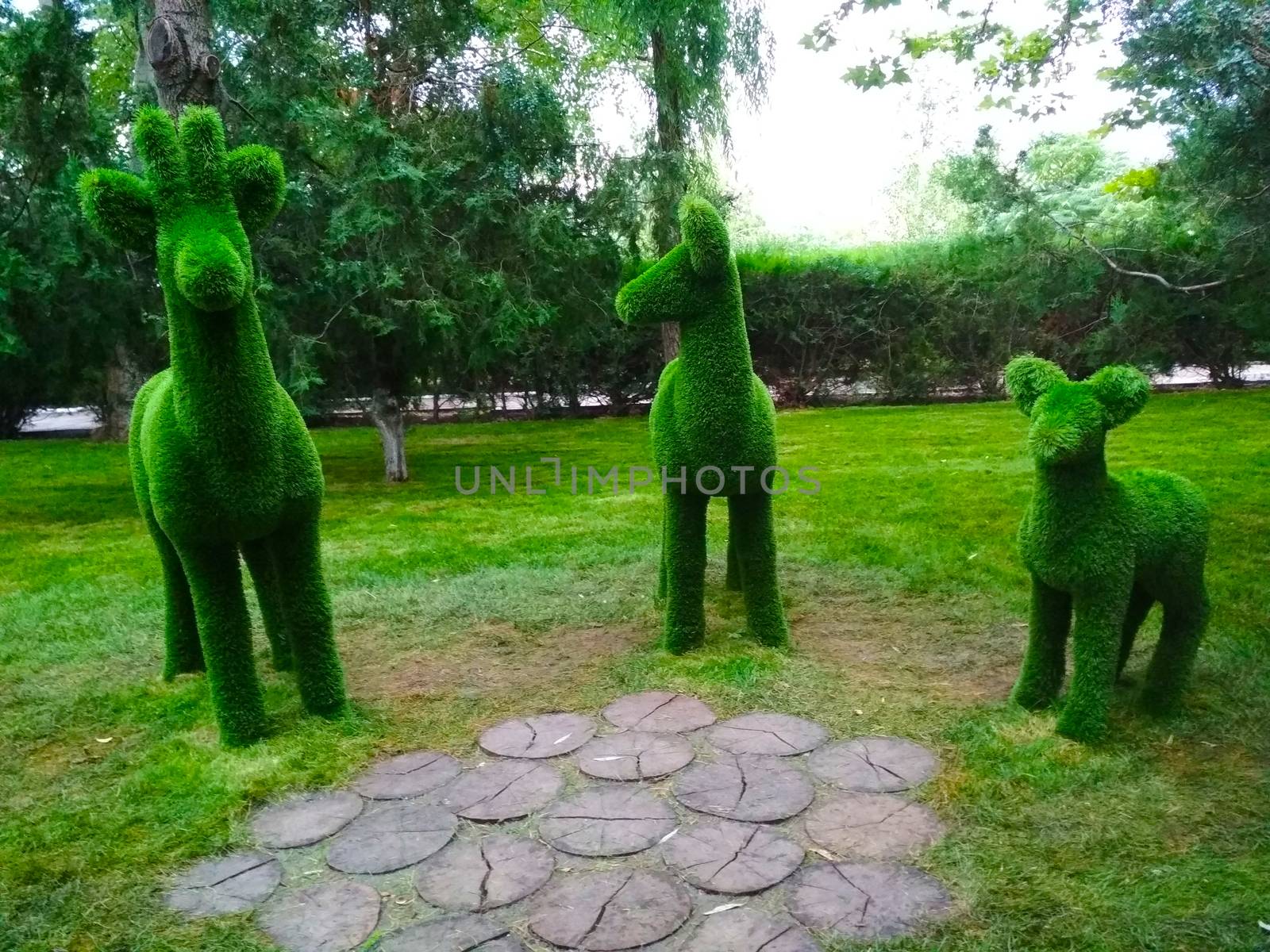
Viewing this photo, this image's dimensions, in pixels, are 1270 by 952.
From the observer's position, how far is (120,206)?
10.2 ft

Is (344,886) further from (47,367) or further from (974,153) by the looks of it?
(47,367)

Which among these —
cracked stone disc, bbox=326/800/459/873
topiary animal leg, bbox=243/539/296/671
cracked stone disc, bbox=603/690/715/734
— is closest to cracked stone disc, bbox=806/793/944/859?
cracked stone disc, bbox=603/690/715/734

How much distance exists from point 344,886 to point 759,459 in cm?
249

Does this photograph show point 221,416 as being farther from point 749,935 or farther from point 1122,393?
point 1122,393

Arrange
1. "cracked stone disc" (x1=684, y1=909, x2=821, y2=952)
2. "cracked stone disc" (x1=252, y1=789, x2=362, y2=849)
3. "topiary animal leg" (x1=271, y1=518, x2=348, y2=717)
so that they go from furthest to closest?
"topiary animal leg" (x1=271, y1=518, x2=348, y2=717) < "cracked stone disc" (x1=252, y1=789, x2=362, y2=849) < "cracked stone disc" (x1=684, y1=909, x2=821, y2=952)

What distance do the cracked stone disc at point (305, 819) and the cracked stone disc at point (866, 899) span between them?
1569 millimetres

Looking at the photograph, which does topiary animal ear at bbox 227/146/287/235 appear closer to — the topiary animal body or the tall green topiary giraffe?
the tall green topiary giraffe

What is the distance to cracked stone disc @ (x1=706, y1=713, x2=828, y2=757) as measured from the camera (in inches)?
136

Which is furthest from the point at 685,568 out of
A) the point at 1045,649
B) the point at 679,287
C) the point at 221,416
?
the point at 221,416

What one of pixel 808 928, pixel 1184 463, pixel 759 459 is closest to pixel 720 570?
pixel 759 459

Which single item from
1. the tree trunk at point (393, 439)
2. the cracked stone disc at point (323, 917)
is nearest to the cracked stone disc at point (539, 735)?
the cracked stone disc at point (323, 917)

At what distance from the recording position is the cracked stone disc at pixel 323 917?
2.39 metres

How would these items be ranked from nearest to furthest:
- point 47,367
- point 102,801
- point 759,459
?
point 102,801 → point 759,459 → point 47,367

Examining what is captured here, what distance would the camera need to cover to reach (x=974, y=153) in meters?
7.04
